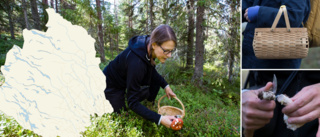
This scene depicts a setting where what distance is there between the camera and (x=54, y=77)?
2.50 metres

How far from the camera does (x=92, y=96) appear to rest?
2.63m

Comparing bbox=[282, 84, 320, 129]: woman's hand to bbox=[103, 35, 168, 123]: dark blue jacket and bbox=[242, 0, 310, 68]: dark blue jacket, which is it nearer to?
bbox=[242, 0, 310, 68]: dark blue jacket

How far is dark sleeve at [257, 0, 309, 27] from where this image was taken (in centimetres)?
149

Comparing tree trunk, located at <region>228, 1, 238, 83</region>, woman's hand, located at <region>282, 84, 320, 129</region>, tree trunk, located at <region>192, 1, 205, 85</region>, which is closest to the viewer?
woman's hand, located at <region>282, 84, 320, 129</region>

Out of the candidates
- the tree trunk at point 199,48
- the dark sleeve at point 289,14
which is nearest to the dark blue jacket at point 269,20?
the dark sleeve at point 289,14

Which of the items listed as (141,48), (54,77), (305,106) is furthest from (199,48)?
(305,106)

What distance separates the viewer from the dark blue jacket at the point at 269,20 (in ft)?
4.91

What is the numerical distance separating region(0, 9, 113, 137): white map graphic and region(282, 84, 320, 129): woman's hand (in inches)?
86.8

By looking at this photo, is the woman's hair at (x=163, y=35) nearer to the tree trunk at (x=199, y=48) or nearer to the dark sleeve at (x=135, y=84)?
the dark sleeve at (x=135, y=84)

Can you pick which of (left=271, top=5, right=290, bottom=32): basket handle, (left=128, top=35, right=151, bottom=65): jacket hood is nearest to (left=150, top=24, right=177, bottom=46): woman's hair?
(left=128, top=35, right=151, bottom=65): jacket hood

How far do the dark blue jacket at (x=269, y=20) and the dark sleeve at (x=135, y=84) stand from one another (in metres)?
1.33

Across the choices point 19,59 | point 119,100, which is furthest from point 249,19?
point 19,59

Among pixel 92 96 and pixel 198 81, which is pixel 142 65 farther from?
pixel 198 81

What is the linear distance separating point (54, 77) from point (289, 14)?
2818 millimetres
